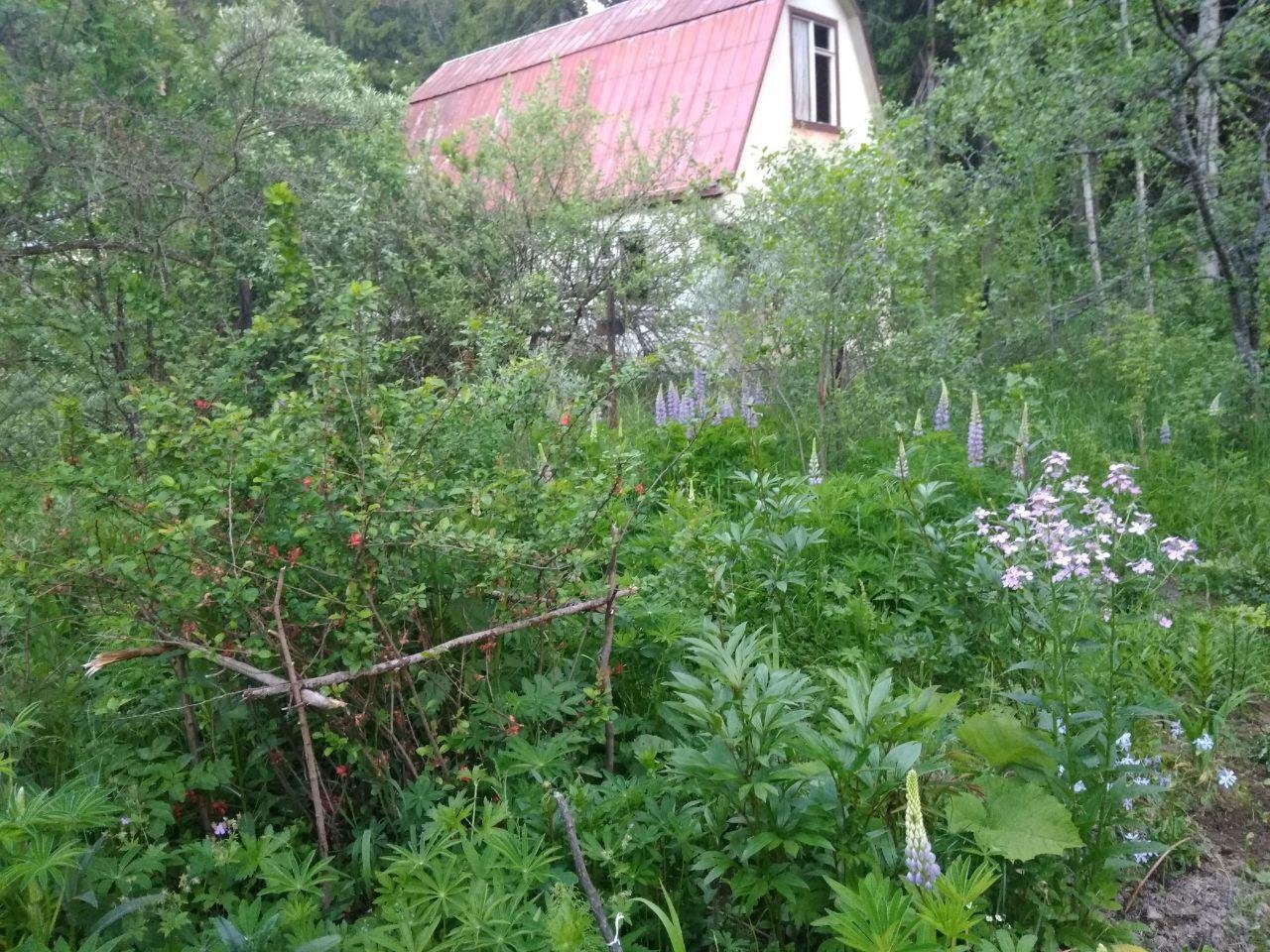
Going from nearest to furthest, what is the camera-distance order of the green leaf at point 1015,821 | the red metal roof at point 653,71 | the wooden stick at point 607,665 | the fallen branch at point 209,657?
the green leaf at point 1015,821, the fallen branch at point 209,657, the wooden stick at point 607,665, the red metal roof at point 653,71

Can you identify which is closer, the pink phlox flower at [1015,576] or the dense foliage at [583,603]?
the dense foliage at [583,603]

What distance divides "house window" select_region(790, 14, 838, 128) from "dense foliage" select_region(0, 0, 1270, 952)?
851 cm

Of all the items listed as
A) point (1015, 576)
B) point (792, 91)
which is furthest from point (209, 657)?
point (792, 91)

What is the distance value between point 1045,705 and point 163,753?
2.34 meters

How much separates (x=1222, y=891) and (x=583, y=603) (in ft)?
6.25

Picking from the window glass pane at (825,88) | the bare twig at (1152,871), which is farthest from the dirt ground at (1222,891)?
the window glass pane at (825,88)

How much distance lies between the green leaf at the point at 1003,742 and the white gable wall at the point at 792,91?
1056 cm

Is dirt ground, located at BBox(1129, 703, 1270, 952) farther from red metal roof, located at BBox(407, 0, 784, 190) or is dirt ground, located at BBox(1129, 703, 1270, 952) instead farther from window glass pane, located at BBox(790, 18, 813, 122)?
window glass pane, located at BBox(790, 18, 813, 122)

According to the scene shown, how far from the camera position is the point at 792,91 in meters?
14.3

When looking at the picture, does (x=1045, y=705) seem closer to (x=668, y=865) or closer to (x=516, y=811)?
(x=668, y=865)

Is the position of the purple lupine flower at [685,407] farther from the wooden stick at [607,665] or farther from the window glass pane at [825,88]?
the window glass pane at [825,88]

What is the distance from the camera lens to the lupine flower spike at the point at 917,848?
1.63 metres

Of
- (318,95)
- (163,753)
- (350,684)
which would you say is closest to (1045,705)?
(350,684)

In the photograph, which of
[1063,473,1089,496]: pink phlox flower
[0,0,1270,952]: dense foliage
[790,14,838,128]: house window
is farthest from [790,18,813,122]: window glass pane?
[1063,473,1089,496]: pink phlox flower
